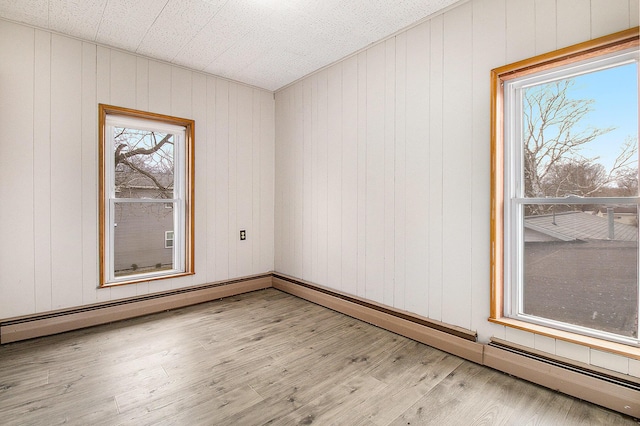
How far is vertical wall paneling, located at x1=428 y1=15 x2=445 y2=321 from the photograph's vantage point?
2.35 meters

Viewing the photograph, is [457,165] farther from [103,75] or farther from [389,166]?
[103,75]

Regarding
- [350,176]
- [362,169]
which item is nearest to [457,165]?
[362,169]

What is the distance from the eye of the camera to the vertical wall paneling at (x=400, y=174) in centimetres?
259

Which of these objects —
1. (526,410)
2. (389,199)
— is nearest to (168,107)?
(389,199)

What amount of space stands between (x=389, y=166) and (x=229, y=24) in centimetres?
180

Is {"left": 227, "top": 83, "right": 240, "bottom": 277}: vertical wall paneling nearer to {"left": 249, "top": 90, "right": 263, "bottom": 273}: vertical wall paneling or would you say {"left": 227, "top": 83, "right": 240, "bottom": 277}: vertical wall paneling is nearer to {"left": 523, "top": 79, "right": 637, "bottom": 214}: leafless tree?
{"left": 249, "top": 90, "right": 263, "bottom": 273}: vertical wall paneling

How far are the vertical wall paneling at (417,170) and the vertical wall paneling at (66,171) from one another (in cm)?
292

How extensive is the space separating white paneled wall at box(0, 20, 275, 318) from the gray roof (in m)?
3.17

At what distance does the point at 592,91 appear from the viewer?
5.94 feet

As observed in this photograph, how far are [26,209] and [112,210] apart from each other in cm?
60

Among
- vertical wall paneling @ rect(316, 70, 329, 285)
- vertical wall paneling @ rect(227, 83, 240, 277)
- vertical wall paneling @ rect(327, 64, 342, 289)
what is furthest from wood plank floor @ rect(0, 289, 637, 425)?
vertical wall paneling @ rect(227, 83, 240, 277)

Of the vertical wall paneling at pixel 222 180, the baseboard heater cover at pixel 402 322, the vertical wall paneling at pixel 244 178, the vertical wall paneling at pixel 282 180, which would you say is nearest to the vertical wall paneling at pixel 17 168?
the vertical wall paneling at pixel 222 180

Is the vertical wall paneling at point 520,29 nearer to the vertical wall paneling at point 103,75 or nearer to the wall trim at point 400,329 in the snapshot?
the wall trim at point 400,329

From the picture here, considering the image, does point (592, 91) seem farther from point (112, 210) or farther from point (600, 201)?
point (112, 210)
